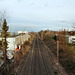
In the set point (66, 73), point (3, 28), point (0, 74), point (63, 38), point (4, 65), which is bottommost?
point (66, 73)

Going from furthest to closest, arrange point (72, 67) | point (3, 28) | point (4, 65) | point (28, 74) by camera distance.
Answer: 1. point (72, 67)
2. point (28, 74)
3. point (4, 65)
4. point (3, 28)

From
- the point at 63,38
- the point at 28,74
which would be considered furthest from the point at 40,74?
the point at 63,38

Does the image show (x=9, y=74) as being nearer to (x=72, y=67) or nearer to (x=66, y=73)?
(x=66, y=73)

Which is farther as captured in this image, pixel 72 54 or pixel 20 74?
pixel 72 54

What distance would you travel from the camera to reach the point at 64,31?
12.5 meters

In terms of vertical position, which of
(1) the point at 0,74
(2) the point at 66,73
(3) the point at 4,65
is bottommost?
(2) the point at 66,73

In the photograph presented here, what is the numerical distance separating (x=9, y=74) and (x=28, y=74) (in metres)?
1.66

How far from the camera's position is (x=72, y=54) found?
32.5 feet

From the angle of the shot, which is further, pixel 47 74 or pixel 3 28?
pixel 47 74

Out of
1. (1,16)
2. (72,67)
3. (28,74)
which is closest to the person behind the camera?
(1,16)

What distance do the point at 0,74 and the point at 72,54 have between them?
8686mm

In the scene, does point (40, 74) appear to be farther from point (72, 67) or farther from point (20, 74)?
point (72, 67)

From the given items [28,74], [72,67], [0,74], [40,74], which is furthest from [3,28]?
[72,67]

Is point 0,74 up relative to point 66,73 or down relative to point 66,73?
up
